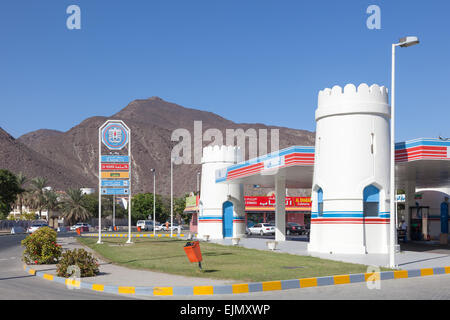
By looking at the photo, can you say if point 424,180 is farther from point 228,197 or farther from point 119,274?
point 119,274

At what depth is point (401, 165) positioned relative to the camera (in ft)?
87.9

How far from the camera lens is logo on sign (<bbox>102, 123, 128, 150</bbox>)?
3353cm

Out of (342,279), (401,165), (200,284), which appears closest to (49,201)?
(401,165)

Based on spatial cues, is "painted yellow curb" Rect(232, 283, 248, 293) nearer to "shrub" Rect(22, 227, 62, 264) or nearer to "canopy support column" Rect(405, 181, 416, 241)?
"shrub" Rect(22, 227, 62, 264)

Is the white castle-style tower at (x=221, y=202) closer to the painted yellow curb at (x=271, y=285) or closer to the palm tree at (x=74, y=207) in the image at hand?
the painted yellow curb at (x=271, y=285)

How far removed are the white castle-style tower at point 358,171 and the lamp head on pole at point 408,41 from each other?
6829 mm

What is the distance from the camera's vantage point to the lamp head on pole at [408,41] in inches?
688

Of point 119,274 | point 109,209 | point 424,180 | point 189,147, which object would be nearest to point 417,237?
point 424,180

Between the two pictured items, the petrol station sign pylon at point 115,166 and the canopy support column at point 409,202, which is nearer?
the petrol station sign pylon at point 115,166

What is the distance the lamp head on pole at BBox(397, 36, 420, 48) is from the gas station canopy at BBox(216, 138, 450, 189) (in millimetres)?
7454

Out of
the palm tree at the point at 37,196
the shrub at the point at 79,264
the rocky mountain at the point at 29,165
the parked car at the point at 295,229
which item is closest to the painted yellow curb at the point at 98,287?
the shrub at the point at 79,264

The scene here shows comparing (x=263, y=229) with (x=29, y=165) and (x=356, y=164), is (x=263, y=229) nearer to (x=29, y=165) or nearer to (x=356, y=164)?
(x=356, y=164)

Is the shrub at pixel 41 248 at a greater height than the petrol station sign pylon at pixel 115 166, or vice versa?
the petrol station sign pylon at pixel 115 166

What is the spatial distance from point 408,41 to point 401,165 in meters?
10.4
